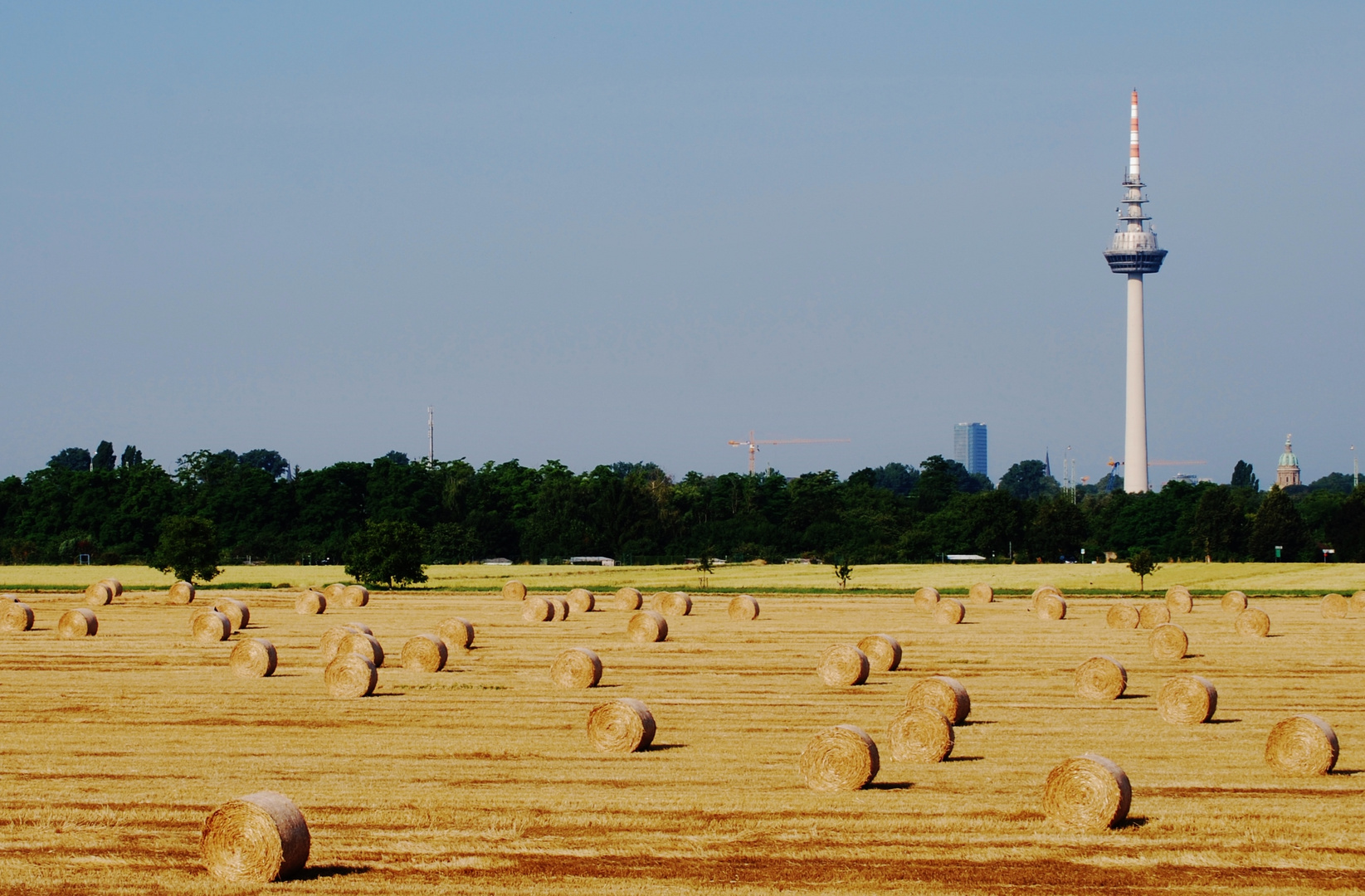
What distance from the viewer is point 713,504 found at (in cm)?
→ 15212

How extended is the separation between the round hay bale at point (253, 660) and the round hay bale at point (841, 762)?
16.9 m

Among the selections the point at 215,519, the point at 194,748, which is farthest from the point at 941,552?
the point at 194,748

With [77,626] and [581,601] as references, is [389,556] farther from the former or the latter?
[77,626]

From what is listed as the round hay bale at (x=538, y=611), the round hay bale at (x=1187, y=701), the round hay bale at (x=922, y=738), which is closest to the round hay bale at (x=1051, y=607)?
the round hay bale at (x=538, y=611)

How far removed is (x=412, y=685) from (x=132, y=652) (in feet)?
36.1

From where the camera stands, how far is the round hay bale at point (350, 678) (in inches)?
1180

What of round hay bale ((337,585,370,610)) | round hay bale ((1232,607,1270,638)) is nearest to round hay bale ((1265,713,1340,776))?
round hay bale ((1232,607,1270,638))

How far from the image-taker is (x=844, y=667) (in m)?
32.2

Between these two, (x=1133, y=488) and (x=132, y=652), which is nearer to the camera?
(x=132, y=652)

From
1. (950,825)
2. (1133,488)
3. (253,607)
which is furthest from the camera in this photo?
(1133,488)

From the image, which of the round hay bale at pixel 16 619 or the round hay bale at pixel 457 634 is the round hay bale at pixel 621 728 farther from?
the round hay bale at pixel 16 619

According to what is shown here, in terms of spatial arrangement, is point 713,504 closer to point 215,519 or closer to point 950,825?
point 215,519

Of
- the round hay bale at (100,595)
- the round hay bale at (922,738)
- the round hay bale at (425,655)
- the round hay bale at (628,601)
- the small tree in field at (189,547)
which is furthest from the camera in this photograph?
the small tree in field at (189,547)

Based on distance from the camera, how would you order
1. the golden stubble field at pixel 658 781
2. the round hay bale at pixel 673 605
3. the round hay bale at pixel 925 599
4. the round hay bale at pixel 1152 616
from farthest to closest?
1. the round hay bale at pixel 925 599
2. the round hay bale at pixel 673 605
3. the round hay bale at pixel 1152 616
4. the golden stubble field at pixel 658 781
